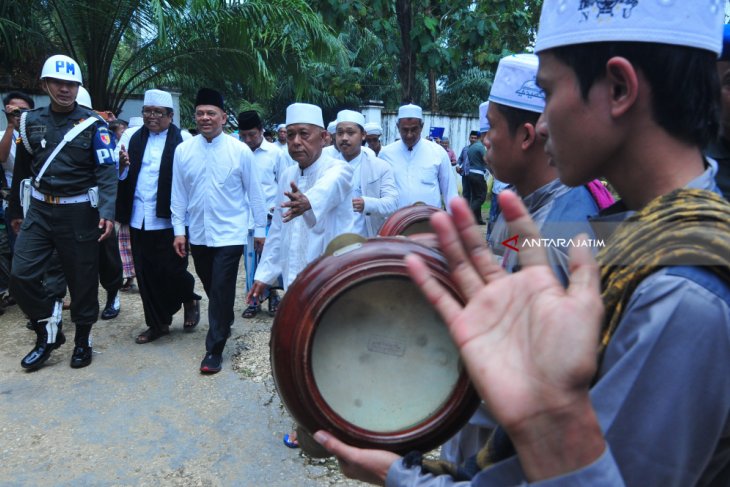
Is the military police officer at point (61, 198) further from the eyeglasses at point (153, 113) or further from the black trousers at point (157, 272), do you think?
the eyeglasses at point (153, 113)

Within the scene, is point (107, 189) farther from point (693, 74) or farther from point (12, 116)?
point (693, 74)

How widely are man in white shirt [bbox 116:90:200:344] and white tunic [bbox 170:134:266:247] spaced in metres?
0.31

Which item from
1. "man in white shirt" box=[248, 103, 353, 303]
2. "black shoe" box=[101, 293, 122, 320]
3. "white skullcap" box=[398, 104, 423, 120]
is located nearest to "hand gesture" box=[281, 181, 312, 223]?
"man in white shirt" box=[248, 103, 353, 303]

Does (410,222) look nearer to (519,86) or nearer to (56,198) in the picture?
(519,86)

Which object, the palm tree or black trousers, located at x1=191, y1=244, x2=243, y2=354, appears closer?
black trousers, located at x1=191, y1=244, x2=243, y2=354

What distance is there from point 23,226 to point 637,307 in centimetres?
452

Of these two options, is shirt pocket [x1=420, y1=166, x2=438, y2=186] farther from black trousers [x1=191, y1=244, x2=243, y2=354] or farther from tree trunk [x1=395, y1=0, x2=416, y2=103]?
tree trunk [x1=395, y1=0, x2=416, y2=103]

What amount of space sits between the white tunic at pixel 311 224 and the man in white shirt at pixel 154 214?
1442 millimetres

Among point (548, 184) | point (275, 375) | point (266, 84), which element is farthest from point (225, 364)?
point (266, 84)

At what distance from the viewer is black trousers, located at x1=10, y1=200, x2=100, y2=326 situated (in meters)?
4.21

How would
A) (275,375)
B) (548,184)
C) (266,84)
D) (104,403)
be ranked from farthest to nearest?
1. (266,84)
2. (104,403)
3. (548,184)
4. (275,375)

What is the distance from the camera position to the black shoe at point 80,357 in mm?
4398

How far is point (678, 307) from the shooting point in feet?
2.42

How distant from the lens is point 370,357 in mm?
1087
